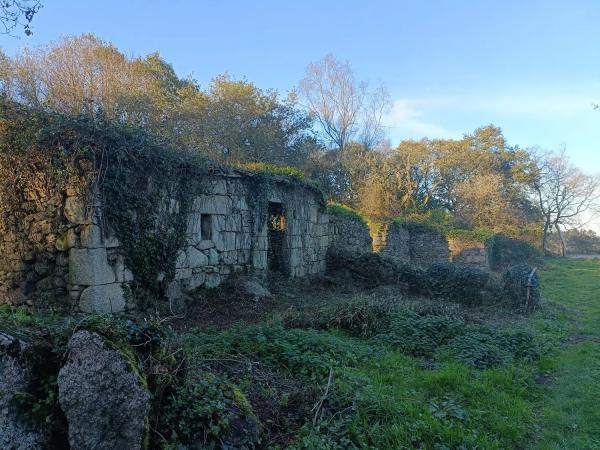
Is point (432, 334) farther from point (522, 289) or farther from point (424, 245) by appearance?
point (424, 245)

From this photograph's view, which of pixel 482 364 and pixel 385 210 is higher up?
pixel 385 210

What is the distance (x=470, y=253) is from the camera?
2311 centimetres

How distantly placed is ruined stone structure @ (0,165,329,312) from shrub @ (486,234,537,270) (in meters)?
15.8

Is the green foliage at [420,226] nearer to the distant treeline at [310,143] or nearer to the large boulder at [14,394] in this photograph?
the distant treeline at [310,143]

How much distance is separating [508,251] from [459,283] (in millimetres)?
17492

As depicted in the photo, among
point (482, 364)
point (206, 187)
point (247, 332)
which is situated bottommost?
point (482, 364)

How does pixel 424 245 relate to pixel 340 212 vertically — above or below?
below

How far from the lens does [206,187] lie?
9.13 m

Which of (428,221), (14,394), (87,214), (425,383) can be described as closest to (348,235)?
(428,221)

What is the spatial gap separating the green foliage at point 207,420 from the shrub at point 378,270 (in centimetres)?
893

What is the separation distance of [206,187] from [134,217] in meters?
2.17

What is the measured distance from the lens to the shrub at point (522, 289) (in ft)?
34.6

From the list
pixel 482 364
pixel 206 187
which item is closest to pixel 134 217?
pixel 206 187

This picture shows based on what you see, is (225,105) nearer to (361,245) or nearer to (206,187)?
(361,245)
